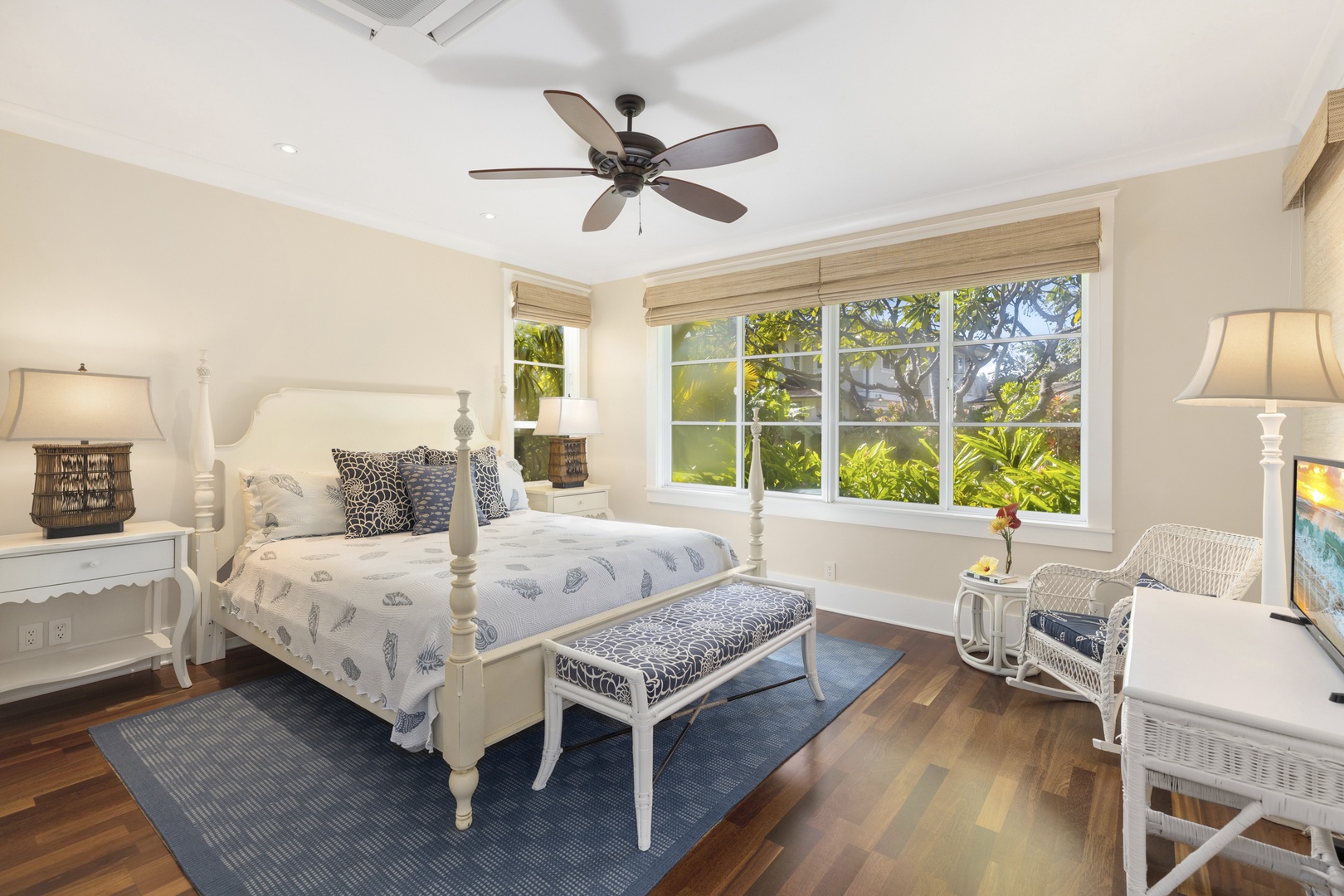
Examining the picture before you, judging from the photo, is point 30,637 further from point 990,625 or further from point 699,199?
point 990,625

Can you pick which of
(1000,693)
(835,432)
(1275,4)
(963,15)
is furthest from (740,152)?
(1000,693)

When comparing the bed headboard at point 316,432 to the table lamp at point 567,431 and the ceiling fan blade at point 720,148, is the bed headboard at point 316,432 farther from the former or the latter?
the ceiling fan blade at point 720,148

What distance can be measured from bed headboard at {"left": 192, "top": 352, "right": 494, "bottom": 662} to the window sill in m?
1.69

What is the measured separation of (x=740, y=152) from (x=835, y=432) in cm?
229

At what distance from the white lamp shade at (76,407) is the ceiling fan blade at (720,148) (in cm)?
246

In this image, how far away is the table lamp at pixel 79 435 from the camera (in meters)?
2.45

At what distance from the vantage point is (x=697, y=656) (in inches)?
81.0

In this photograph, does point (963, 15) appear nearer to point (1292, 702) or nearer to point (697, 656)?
point (1292, 702)

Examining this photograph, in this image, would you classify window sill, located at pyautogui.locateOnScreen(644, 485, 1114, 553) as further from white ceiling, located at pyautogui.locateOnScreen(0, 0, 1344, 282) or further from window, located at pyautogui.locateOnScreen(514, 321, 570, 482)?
white ceiling, located at pyautogui.locateOnScreen(0, 0, 1344, 282)

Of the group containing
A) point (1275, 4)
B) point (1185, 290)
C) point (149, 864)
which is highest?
point (1275, 4)

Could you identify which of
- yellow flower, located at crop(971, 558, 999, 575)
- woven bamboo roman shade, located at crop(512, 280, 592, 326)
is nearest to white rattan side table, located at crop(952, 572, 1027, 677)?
yellow flower, located at crop(971, 558, 999, 575)

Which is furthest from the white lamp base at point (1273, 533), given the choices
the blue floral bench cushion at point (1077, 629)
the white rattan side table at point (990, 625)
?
the white rattan side table at point (990, 625)

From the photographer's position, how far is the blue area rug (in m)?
1.67

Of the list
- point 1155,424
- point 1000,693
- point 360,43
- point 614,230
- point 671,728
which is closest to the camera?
point 360,43
